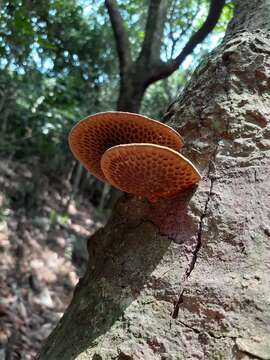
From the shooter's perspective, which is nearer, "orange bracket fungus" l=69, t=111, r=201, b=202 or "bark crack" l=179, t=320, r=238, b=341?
"bark crack" l=179, t=320, r=238, b=341

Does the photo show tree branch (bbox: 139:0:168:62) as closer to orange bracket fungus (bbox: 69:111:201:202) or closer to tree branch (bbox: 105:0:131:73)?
tree branch (bbox: 105:0:131:73)

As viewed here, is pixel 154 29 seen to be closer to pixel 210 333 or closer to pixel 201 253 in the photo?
pixel 201 253

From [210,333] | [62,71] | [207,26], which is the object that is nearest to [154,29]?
[207,26]

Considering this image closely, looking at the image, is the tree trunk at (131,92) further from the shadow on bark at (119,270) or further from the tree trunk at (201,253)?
the shadow on bark at (119,270)

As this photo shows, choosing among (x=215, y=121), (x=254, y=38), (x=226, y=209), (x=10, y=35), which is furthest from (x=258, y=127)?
(x=10, y=35)

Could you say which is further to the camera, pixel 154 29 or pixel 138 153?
pixel 154 29

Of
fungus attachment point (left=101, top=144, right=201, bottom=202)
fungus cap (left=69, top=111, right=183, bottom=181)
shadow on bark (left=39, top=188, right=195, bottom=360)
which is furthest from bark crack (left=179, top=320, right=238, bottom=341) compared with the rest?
fungus cap (left=69, top=111, right=183, bottom=181)
